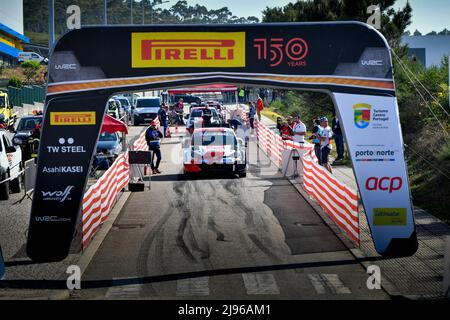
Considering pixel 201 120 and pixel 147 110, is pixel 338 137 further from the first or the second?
pixel 147 110

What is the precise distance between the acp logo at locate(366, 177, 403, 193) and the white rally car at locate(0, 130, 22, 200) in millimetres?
9955

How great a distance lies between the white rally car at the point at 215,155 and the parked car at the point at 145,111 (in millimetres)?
25104

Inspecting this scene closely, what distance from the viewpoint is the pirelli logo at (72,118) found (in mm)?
14078

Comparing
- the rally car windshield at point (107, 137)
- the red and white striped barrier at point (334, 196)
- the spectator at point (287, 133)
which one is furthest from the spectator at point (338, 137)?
the rally car windshield at point (107, 137)

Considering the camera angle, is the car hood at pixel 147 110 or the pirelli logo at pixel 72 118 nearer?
the pirelli logo at pixel 72 118

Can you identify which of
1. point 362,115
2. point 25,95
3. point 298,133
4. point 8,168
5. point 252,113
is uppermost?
point 25,95

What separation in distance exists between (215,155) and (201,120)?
16.6 meters

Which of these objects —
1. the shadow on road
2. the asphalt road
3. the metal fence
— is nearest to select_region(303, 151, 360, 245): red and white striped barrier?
the asphalt road

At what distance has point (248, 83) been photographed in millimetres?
14188

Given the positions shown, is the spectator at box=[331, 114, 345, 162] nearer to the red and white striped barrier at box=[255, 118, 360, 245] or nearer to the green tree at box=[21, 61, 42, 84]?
the red and white striped barrier at box=[255, 118, 360, 245]

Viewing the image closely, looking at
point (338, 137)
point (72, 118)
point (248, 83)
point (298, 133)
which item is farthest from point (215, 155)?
point (72, 118)

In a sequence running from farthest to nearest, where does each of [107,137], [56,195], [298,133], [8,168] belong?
[107,137], [298,133], [8,168], [56,195]

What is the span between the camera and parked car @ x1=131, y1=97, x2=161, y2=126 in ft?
164

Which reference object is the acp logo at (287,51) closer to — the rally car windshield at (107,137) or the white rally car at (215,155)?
the white rally car at (215,155)
